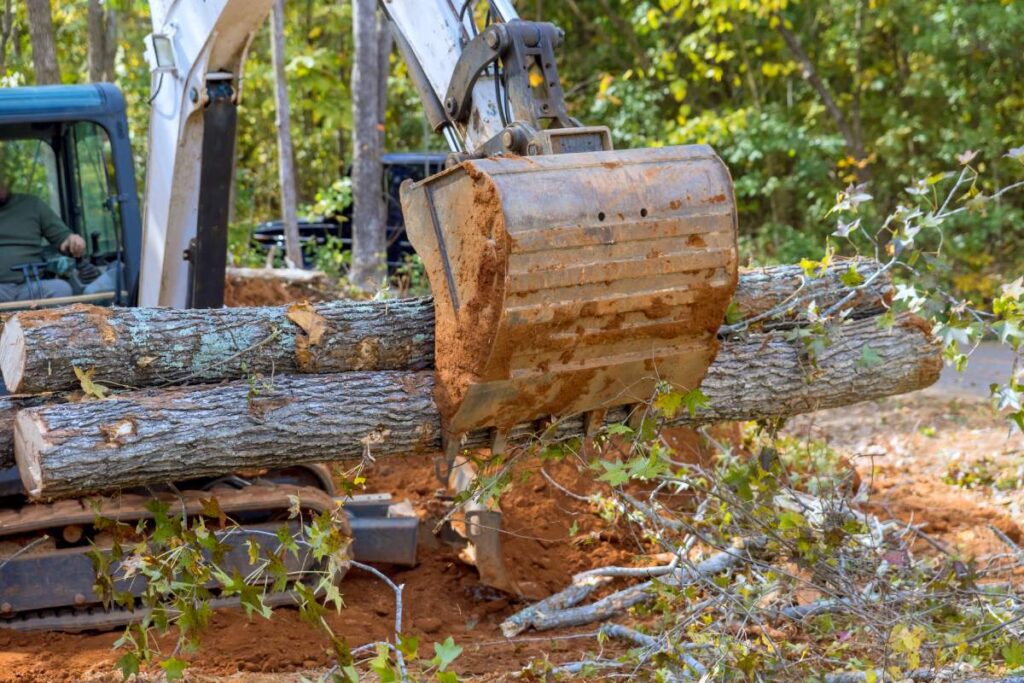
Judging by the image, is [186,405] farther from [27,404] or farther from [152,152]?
[152,152]

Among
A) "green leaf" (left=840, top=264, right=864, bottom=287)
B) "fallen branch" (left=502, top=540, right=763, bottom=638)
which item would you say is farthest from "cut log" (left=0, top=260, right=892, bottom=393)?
Result: "green leaf" (left=840, top=264, right=864, bottom=287)

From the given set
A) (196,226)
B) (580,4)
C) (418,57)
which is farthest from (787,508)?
(580,4)

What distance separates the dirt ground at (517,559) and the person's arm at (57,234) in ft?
7.12

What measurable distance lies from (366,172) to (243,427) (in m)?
7.77

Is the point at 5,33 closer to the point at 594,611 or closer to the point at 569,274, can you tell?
the point at 594,611

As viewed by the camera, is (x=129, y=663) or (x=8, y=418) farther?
(x=8, y=418)

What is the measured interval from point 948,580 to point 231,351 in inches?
118

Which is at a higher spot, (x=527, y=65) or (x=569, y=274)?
A: (x=527, y=65)

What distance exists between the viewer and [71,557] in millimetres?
5113

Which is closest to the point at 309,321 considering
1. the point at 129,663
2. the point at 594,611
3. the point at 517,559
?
the point at 129,663

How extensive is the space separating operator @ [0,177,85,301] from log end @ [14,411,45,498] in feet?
6.63

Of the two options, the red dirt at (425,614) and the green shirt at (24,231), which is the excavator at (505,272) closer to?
the red dirt at (425,614)

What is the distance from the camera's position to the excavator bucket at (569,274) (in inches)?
148

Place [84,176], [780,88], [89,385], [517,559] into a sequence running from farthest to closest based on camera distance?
[780,88] < [84,176] < [517,559] < [89,385]
